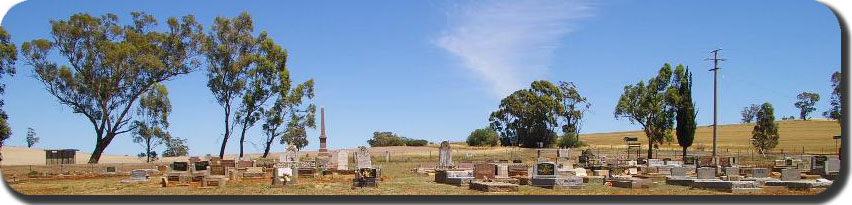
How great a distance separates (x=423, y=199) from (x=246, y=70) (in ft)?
131

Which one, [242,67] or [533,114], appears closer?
[242,67]

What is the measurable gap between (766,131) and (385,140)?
50.5m

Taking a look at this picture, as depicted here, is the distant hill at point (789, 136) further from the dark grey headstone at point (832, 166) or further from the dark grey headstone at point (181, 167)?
the dark grey headstone at point (181, 167)

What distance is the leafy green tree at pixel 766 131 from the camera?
63.4 metres

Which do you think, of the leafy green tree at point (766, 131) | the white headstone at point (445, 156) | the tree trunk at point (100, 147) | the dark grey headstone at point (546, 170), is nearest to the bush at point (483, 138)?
the leafy green tree at point (766, 131)

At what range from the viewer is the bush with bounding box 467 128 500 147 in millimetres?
90625

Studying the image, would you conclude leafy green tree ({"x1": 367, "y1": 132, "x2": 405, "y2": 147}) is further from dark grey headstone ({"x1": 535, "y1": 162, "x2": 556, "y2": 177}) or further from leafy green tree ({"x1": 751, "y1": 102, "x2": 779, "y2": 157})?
dark grey headstone ({"x1": 535, "y1": 162, "x2": 556, "y2": 177})

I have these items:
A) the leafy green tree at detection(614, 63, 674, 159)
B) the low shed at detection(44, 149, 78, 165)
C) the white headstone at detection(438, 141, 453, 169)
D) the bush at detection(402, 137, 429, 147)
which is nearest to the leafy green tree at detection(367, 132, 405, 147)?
the bush at detection(402, 137, 429, 147)

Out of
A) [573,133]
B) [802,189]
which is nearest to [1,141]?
[802,189]

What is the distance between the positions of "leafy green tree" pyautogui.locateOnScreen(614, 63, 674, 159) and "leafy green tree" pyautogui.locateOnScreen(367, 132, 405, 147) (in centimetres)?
4330

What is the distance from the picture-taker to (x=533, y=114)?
86.0 m

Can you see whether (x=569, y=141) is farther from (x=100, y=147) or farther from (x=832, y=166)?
(x=832, y=166)

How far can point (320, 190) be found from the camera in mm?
21312

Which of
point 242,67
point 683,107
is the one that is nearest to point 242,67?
point 242,67
